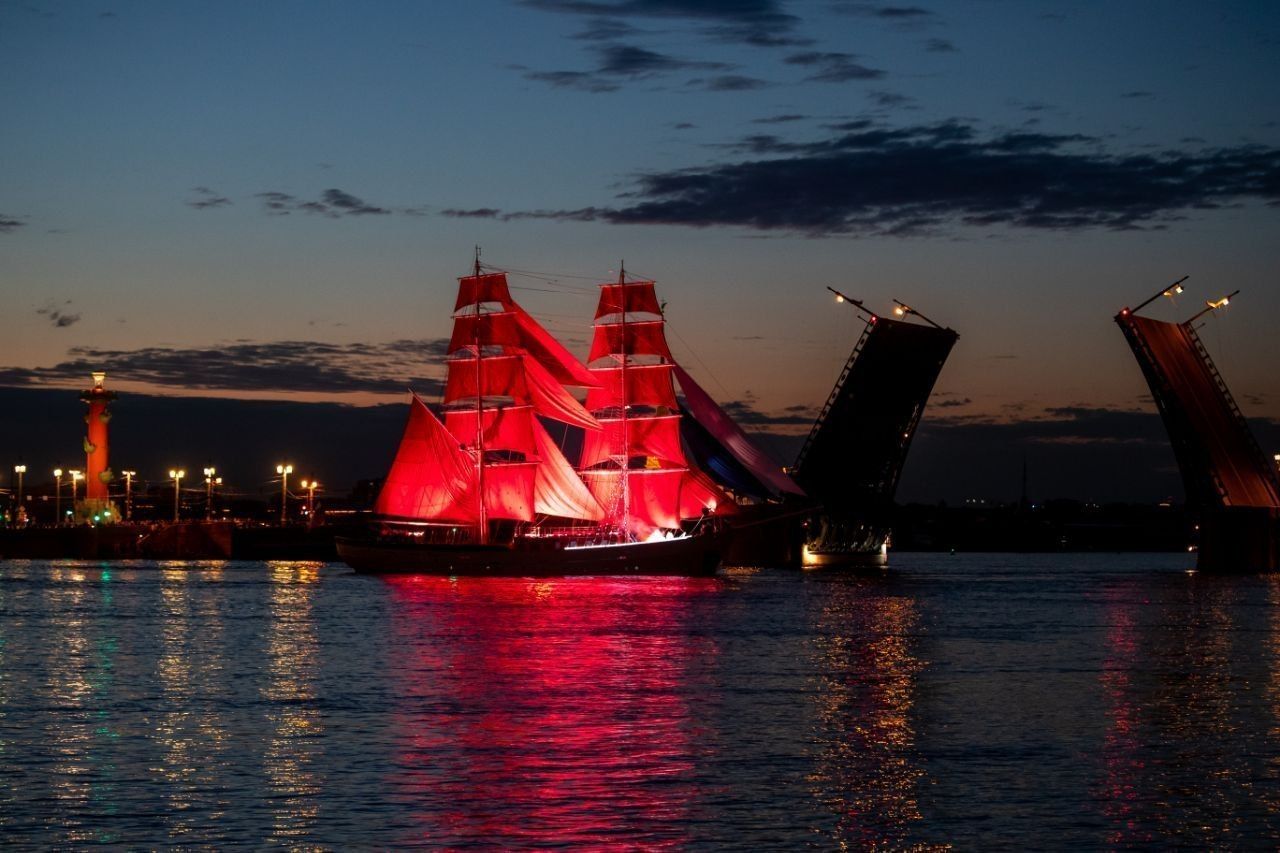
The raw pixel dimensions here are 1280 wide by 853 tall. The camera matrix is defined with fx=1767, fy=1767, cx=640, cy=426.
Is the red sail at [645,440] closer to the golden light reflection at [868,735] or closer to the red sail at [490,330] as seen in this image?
the red sail at [490,330]

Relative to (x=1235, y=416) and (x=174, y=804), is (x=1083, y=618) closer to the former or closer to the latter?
(x=1235, y=416)

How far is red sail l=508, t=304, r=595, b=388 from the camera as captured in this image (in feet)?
236

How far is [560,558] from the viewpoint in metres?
70.1

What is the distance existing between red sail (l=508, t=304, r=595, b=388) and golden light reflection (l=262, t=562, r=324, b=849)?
27167 millimetres

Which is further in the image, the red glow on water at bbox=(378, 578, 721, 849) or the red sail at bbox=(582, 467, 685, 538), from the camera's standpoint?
the red sail at bbox=(582, 467, 685, 538)

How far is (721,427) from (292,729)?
182ft

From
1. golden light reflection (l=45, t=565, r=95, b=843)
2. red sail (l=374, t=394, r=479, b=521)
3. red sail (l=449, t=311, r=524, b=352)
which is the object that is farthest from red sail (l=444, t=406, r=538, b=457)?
golden light reflection (l=45, t=565, r=95, b=843)

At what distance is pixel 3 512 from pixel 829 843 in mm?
161941

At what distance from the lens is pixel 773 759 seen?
19.8 metres

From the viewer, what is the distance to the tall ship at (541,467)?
68625mm

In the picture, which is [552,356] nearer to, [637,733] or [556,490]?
[556,490]

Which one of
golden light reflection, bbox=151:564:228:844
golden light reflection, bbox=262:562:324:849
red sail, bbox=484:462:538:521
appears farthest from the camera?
red sail, bbox=484:462:538:521

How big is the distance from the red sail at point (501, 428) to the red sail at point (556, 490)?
17.2 inches

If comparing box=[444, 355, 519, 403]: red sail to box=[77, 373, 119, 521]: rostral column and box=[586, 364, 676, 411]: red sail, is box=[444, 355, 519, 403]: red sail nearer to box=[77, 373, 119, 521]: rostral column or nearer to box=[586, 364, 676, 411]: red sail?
box=[586, 364, 676, 411]: red sail
